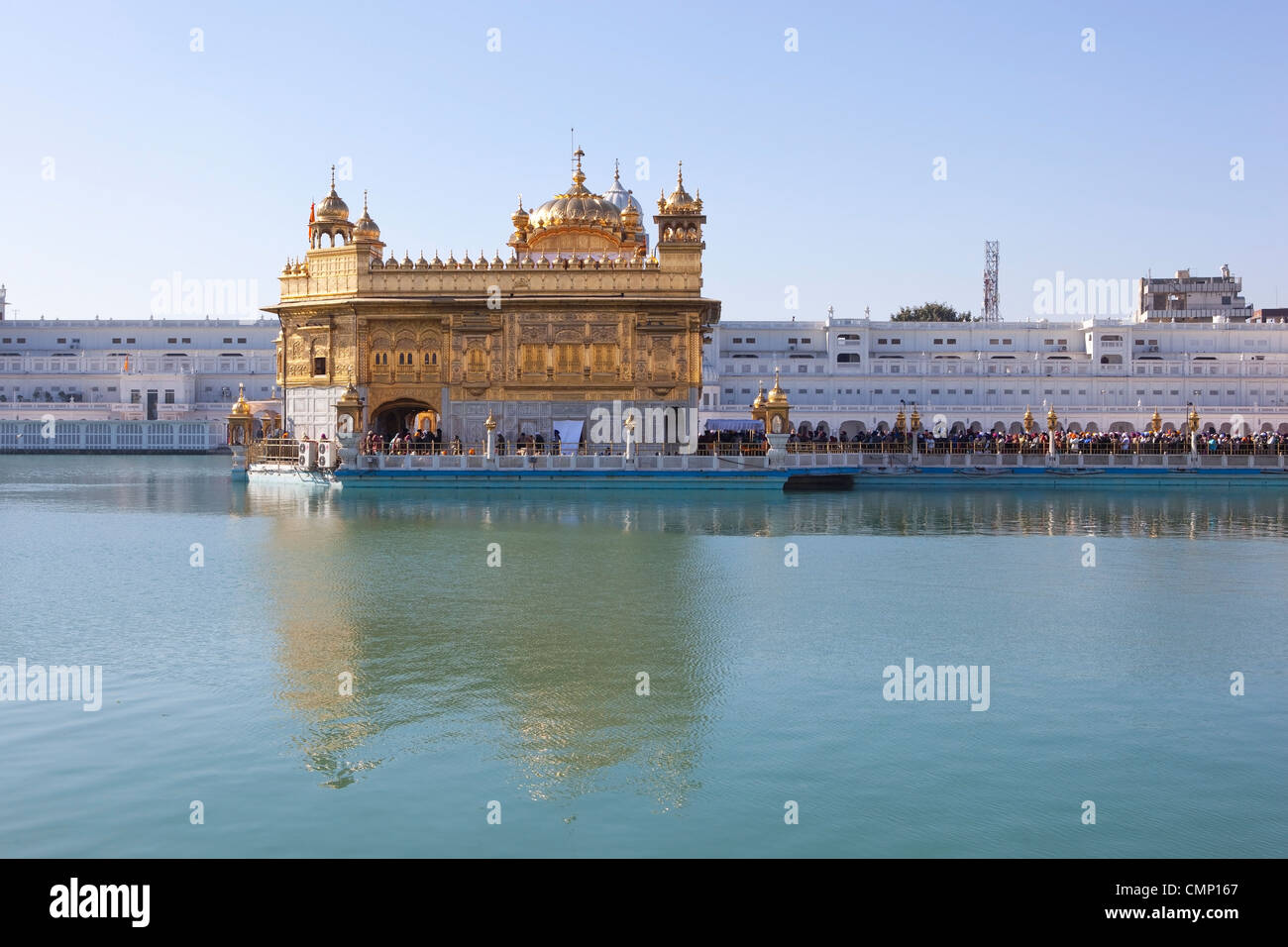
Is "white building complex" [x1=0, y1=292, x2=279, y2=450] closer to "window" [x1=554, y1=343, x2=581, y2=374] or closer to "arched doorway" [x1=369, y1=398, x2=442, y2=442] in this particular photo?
"arched doorway" [x1=369, y1=398, x2=442, y2=442]

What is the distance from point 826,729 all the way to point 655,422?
1370 inches

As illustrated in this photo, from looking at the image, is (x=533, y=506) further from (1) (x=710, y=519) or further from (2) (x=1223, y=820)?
(2) (x=1223, y=820)

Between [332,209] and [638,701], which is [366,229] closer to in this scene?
[332,209]

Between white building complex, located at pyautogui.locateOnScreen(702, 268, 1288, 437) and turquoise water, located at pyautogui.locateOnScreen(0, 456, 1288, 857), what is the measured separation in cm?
5781

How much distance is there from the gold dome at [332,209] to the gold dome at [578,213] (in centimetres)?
851

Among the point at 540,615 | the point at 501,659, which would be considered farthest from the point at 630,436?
the point at 501,659

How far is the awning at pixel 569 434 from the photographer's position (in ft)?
149

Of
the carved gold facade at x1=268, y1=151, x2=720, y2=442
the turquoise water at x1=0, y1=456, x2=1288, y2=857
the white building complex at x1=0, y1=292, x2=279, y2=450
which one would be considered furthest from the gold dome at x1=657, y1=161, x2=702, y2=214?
the white building complex at x1=0, y1=292, x2=279, y2=450

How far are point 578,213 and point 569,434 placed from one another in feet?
40.7

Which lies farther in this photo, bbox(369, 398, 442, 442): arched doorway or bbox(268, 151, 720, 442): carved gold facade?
bbox(369, 398, 442, 442): arched doorway

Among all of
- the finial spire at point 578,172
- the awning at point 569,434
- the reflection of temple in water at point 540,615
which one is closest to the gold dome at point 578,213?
the finial spire at point 578,172

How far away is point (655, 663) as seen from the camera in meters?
14.1

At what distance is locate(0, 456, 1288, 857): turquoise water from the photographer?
8.94 m
